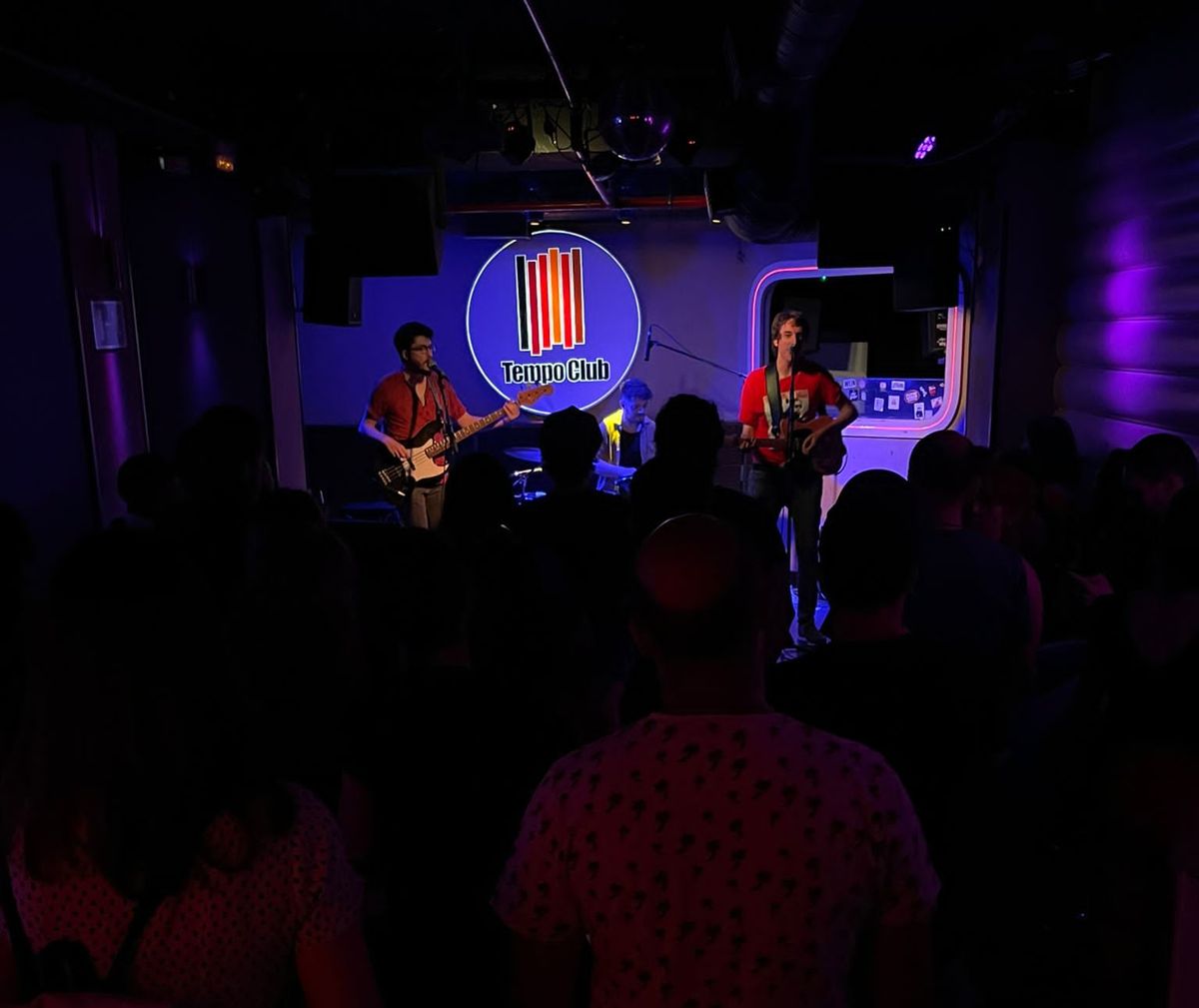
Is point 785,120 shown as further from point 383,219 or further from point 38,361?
point 38,361

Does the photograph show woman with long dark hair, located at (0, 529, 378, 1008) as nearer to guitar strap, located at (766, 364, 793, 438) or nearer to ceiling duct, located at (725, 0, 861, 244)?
ceiling duct, located at (725, 0, 861, 244)

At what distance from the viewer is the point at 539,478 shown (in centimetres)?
941

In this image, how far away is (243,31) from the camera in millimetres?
6430

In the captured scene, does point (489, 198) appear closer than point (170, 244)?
No

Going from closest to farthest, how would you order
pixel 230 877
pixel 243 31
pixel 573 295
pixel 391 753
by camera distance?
pixel 230 877 < pixel 391 753 < pixel 243 31 < pixel 573 295

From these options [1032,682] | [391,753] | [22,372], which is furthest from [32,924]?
A: [22,372]

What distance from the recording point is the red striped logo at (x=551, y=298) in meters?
10.3

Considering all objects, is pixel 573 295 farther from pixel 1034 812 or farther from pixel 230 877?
pixel 230 877

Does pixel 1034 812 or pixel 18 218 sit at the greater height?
pixel 18 218

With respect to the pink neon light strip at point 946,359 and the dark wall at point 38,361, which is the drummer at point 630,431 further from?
the dark wall at point 38,361

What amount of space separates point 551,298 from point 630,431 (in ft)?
7.03

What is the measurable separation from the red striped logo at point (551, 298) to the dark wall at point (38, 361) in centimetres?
552

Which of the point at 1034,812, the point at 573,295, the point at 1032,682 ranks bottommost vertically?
the point at 1034,812

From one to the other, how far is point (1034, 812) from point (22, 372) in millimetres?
4862
